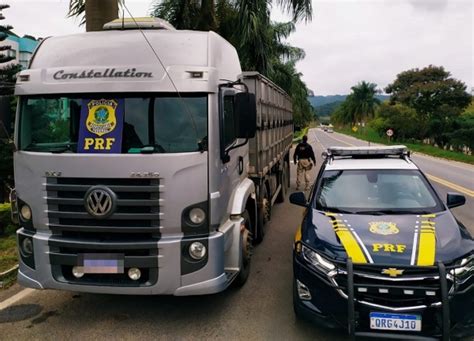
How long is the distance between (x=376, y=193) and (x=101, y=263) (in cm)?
311

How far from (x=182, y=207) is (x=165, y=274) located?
0.64 m

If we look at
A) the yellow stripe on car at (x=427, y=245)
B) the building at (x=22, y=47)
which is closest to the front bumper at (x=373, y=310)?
the yellow stripe on car at (x=427, y=245)

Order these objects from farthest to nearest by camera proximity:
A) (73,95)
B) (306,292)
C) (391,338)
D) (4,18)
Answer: (4,18) → (73,95) → (306,292) → (391,338)

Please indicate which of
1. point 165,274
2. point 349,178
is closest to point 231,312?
point 165,274

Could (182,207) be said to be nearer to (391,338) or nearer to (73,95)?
(73,95)

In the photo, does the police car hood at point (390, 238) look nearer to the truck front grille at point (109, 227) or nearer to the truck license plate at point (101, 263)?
the truck front grille at point (109, 227)

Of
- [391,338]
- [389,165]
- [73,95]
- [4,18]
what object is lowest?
[391,338]

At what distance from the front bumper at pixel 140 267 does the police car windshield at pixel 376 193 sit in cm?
150

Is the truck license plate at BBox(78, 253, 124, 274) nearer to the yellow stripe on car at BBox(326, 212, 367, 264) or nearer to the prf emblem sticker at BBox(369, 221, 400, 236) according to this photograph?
the yellow stripe on car at BBox(326, 212, 367, 264)

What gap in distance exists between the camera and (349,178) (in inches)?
208

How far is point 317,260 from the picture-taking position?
388 cm

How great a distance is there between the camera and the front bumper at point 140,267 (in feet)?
13.0

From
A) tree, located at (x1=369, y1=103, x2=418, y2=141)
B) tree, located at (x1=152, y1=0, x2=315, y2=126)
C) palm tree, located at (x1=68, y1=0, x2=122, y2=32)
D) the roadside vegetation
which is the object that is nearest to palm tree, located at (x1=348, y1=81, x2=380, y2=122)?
the roadside vegetation

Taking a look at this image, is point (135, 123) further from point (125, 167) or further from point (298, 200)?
point (298, 200)
